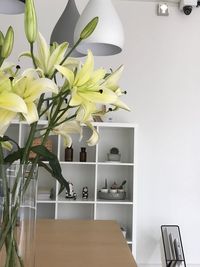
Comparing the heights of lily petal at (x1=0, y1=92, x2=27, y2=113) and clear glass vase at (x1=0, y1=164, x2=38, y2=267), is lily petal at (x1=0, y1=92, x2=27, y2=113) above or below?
above

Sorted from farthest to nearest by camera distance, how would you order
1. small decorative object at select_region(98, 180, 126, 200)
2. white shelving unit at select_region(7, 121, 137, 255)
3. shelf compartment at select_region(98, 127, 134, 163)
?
1. shelf compartment at select_region(98, 127, 134, 163)
2. white shelving unit at select_region(7, 121, 137, 255)
3. small decorative object at select_region(98, 180, 126, 200)

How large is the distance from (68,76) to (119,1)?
3658 millimetres

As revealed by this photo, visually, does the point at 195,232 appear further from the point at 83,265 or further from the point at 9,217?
the point at 9,217

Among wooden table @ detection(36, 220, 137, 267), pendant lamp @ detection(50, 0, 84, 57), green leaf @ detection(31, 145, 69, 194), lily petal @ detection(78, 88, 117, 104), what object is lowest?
wooden table @ detection(36, 220, 137, 267)

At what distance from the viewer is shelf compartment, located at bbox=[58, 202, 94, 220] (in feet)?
12.8

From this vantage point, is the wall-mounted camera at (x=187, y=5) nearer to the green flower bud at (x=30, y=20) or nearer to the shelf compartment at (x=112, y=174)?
the shelf compartment at (x=112, y=174)

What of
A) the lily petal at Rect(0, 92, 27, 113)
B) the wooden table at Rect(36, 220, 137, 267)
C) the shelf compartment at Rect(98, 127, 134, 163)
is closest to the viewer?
the lily petal at Rect(0, 92, 27, 113)

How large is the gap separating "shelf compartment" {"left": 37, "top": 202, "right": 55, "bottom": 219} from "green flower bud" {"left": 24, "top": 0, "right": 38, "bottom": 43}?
3371 mm

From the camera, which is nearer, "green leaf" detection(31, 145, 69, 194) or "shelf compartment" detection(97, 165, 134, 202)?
"green leaf" detection(31, 145, 69, 194)

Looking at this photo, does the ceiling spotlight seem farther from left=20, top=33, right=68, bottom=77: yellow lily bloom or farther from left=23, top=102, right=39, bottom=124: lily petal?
left=23, top=102, right=39, bottom=124: lily petal

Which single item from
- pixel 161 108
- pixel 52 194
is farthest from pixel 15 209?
pixel 161 108

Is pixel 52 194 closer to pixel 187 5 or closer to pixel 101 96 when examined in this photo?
pixel 187 5

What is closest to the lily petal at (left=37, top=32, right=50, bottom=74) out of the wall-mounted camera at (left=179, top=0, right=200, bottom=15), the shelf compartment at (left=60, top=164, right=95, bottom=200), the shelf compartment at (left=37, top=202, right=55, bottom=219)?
the shelf compartment at (left=60, top=164, right=95, bottom=200)

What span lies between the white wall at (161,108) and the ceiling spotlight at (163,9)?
48 mm
